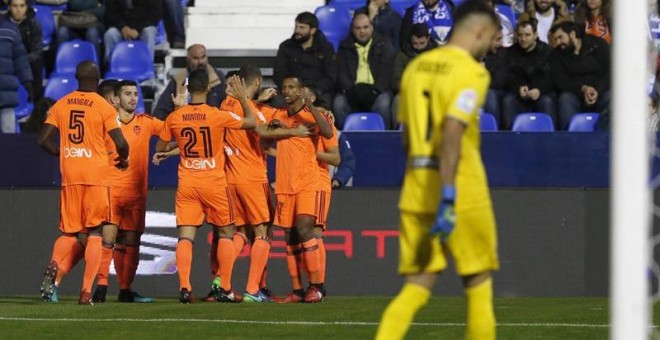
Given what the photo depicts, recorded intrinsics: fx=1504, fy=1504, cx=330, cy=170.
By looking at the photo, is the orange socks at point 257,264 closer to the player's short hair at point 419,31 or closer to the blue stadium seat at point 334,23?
the player's short hair at point 419,31

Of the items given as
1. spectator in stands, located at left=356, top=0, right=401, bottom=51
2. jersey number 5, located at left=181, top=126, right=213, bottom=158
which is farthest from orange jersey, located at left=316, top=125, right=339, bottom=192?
spectator in stands, located at left=356, top=0, right=401, bottom=51

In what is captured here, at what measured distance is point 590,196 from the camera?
1540cm

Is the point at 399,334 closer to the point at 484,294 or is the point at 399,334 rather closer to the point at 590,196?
the point at 484,294

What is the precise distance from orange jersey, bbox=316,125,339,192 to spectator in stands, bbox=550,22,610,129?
3.51 metres

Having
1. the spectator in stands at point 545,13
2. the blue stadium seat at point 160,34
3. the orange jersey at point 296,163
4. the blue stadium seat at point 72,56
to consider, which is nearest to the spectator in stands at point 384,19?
the spectator in stands at point 545,13

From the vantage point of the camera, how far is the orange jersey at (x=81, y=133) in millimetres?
12969

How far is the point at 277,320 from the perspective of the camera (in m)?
11.4

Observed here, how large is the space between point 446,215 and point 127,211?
7.45 meters

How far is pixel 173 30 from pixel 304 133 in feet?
19.2

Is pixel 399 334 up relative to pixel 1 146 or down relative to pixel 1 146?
down

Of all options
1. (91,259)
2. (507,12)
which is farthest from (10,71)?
(507,12)

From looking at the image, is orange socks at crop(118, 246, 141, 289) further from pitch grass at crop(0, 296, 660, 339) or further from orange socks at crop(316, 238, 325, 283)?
orange socks at crop(316, 238, 325, 283)

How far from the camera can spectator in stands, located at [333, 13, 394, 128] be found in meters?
16.9

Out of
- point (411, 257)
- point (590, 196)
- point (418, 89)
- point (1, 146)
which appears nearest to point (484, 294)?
point (411, 257)
